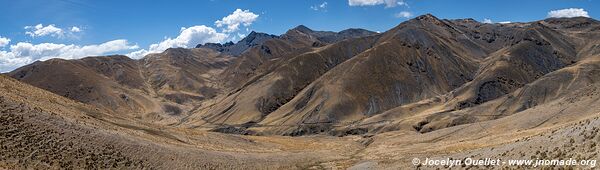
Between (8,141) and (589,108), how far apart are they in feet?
257

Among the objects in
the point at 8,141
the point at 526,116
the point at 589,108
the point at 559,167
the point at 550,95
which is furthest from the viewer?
the point at 550,95

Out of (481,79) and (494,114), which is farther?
(481,79)

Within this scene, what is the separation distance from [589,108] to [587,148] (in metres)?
55.8

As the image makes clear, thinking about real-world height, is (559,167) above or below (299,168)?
above

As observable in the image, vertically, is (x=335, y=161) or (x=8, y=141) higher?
(x=8, y=141)

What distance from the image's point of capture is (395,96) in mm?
189375

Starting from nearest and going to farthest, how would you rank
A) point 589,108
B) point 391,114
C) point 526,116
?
1. point 589,108
2. point 526,116
3. point 391,114

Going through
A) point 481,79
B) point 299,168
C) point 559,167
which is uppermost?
point 481,79

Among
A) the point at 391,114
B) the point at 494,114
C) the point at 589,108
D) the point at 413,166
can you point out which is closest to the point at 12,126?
the point at 413,166

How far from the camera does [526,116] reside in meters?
90.1

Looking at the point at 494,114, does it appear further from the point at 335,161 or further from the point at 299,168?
the point at 299,168

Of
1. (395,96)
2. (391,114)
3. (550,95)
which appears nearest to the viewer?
(550,95)

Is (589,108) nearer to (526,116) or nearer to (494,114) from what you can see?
(526,116)

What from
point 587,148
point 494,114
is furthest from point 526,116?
point 587,148
